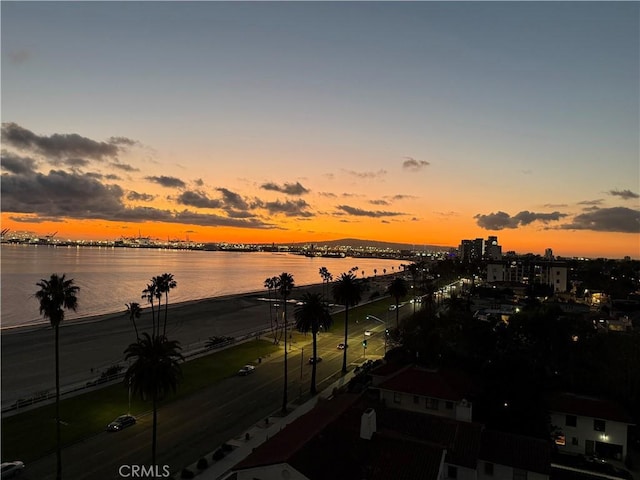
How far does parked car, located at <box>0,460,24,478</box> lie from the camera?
26438 mm

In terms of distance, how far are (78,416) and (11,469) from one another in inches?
409

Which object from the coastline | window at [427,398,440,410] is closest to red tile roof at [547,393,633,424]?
window at [427,398,440,410]

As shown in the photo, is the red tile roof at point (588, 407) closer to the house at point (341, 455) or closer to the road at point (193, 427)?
the house at point (341, 455)

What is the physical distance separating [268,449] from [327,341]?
48791mm

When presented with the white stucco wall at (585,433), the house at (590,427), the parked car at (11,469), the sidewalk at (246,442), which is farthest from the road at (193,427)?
the white stucco wall at (585,433)

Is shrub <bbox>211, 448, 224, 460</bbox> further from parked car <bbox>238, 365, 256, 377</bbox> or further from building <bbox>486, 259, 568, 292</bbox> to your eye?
building <bbox>486, 259, 568, 292</bbox>

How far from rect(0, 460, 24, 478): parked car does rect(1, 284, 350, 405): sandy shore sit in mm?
17228

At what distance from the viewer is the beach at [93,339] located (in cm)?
5122

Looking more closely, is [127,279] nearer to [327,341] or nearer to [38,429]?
[327,341]

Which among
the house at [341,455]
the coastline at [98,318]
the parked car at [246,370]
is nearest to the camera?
the house at [341,455]

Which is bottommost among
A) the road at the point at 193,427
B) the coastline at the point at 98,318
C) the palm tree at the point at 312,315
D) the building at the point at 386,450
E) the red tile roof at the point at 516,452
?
the coastline at the point at 98,318

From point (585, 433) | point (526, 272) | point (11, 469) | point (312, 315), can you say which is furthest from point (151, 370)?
point (526, 272)

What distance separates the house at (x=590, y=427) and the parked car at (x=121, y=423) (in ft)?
106

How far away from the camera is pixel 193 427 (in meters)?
35.3
